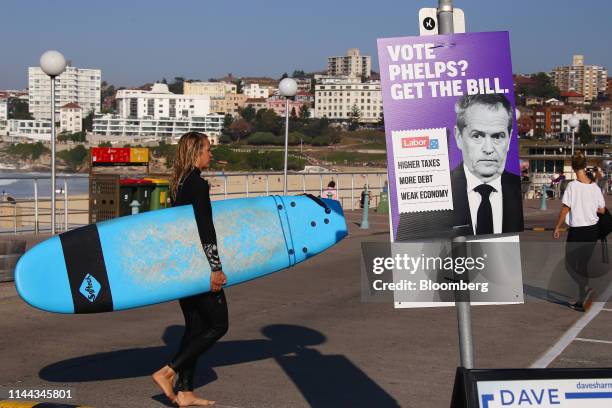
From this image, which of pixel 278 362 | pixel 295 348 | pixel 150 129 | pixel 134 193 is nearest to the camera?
pixel 278 362

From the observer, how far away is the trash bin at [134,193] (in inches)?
842

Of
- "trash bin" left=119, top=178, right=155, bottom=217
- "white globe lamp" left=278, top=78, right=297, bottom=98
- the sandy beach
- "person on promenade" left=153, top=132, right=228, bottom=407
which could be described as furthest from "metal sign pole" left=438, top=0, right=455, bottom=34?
"trash bin" left=119, top=178, right=155, bottom=217

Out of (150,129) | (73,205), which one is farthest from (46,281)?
(150,129)

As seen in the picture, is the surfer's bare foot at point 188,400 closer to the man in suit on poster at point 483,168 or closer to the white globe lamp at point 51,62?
the man in suit on poster at point 483,168

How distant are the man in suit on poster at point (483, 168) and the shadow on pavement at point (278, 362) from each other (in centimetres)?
229

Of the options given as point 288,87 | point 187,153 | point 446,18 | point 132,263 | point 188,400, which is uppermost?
point 288,87

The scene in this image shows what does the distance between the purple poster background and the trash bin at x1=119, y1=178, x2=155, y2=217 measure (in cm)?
1680

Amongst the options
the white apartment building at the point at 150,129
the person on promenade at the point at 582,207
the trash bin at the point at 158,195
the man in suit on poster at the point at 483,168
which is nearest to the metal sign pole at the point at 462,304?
the man in suit on poster at the point at 483,168

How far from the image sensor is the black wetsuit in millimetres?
6441

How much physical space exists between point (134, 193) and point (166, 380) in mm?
15585

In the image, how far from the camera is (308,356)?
8.43 metres

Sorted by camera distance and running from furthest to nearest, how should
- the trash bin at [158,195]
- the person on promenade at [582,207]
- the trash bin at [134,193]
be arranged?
1. the trash bin at [158,195]
2. the trash bin at [134,193]
3. the person on promenade at [582,207]

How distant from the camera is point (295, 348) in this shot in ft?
28.9

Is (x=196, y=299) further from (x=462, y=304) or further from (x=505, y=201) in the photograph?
(x=505, y=201)
